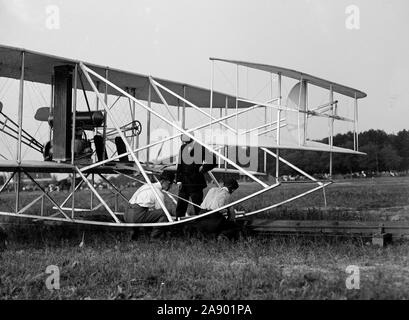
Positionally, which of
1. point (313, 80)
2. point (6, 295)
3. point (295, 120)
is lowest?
point (6, 295)

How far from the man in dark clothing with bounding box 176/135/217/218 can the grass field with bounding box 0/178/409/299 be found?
85 centimetres

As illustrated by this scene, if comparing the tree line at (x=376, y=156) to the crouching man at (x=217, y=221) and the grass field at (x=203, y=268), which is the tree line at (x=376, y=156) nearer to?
the crouching man at (x=217, y=221)

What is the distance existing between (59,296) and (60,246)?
11.2 ft

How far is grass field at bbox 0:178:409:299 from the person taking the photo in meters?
5.29

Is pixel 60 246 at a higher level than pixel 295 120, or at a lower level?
lower

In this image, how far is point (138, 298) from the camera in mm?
5312

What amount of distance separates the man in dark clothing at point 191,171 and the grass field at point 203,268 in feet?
2.78

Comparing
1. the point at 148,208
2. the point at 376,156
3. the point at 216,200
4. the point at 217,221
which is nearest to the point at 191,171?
the point at 216,200

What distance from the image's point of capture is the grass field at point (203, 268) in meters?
5.29

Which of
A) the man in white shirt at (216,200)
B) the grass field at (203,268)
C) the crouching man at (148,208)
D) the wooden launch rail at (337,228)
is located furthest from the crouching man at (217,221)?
the crouching man at (148,208)

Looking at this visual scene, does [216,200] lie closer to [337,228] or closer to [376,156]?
[337,228]
